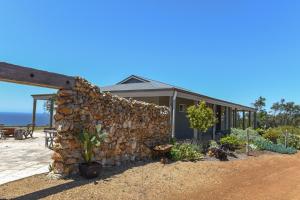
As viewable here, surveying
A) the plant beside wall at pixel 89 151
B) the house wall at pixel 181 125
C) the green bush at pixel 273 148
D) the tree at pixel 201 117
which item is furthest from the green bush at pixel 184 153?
the green bush at pixel 273 148

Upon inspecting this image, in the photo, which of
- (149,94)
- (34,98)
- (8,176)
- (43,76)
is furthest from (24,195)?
(34,98)

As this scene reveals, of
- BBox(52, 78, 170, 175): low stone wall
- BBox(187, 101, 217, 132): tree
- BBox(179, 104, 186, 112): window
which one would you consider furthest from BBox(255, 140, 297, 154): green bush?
BBox(52, 78, 170, 175): low stone wall

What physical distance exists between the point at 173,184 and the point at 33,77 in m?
4.94

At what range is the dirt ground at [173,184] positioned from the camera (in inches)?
285

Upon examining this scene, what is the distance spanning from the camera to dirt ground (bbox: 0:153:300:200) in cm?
725

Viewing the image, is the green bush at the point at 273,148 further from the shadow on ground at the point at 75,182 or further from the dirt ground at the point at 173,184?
the shadow on ground at the point at 75,182

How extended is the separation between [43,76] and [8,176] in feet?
9.78

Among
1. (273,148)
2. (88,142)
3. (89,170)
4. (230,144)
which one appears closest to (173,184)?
(89,170)

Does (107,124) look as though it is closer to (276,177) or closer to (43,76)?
(43,76)

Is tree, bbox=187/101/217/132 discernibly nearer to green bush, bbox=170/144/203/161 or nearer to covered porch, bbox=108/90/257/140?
covered porch, bbox=108/90/257/140

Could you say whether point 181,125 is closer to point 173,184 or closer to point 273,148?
point 273,148

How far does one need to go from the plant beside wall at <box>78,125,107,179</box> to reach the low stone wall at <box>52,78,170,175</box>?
0.77ft

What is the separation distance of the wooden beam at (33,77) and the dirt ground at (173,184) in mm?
2570

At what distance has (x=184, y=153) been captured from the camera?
42.9 ft
